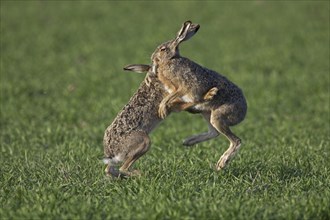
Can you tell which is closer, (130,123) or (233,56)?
(130,123)

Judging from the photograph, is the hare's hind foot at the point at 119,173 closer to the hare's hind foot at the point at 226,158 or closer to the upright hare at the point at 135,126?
the upright hare at the point at 135,126

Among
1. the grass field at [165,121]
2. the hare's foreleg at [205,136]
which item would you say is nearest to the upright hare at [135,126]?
the grass field at [165,121]

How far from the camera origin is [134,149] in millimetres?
7191

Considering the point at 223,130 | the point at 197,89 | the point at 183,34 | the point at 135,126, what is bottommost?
the point at 223,130

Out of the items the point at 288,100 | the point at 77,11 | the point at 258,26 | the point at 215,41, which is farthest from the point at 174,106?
the point at 77,11

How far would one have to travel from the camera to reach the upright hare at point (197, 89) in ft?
25.0

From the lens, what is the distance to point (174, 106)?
24.8 feet

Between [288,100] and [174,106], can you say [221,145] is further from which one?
[288,100]

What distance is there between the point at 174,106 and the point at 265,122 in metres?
4.36

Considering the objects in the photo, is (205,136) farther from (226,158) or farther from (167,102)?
(167,102)

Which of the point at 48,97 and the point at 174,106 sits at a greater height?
the point at 174,106

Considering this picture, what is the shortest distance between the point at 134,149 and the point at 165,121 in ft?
16.0

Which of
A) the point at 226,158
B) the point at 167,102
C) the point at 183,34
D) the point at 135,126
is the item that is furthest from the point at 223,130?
the point at 183,34

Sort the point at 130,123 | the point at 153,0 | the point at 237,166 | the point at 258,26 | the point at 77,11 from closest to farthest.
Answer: the point at 130,123
the point at 237,166
the point at 258,26
the point at 77,11
the point at 153,0
